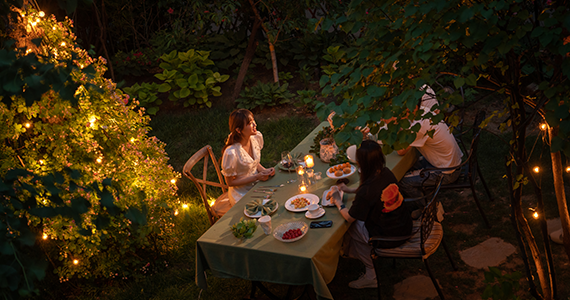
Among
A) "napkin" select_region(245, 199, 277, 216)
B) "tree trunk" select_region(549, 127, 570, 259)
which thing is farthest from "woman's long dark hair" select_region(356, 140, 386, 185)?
"tree trunk" select_region(549, 127, 570, 259)

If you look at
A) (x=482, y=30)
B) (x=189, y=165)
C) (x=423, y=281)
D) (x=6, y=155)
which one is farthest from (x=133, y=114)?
(x=482, y=30)

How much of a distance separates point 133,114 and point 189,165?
30.9 inches

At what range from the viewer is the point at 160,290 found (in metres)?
4.05

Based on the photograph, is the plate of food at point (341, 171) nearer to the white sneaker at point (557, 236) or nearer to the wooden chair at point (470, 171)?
the wooden chair at point (470, 171)

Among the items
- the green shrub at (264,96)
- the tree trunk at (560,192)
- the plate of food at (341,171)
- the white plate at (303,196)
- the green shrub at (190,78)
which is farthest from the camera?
the green shrub at (190,78)

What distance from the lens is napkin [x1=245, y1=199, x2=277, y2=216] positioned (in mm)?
3416

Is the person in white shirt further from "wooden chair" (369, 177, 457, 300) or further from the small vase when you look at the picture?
"wooden chair" (369, 177, 457, 300)

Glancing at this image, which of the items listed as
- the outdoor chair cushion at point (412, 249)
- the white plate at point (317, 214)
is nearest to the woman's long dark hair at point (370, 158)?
the white plate at point (317, 214)

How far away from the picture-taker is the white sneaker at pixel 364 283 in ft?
12.0

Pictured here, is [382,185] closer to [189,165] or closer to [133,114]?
[189,165]

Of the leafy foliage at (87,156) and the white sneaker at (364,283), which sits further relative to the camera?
the white sneaker at (364,283)

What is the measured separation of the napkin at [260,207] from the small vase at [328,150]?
88 cm

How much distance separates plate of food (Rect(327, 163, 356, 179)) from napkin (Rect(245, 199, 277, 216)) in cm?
63

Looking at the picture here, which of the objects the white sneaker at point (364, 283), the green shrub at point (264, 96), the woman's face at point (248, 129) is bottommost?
Answer: the white sneaker at point (364, 283)
